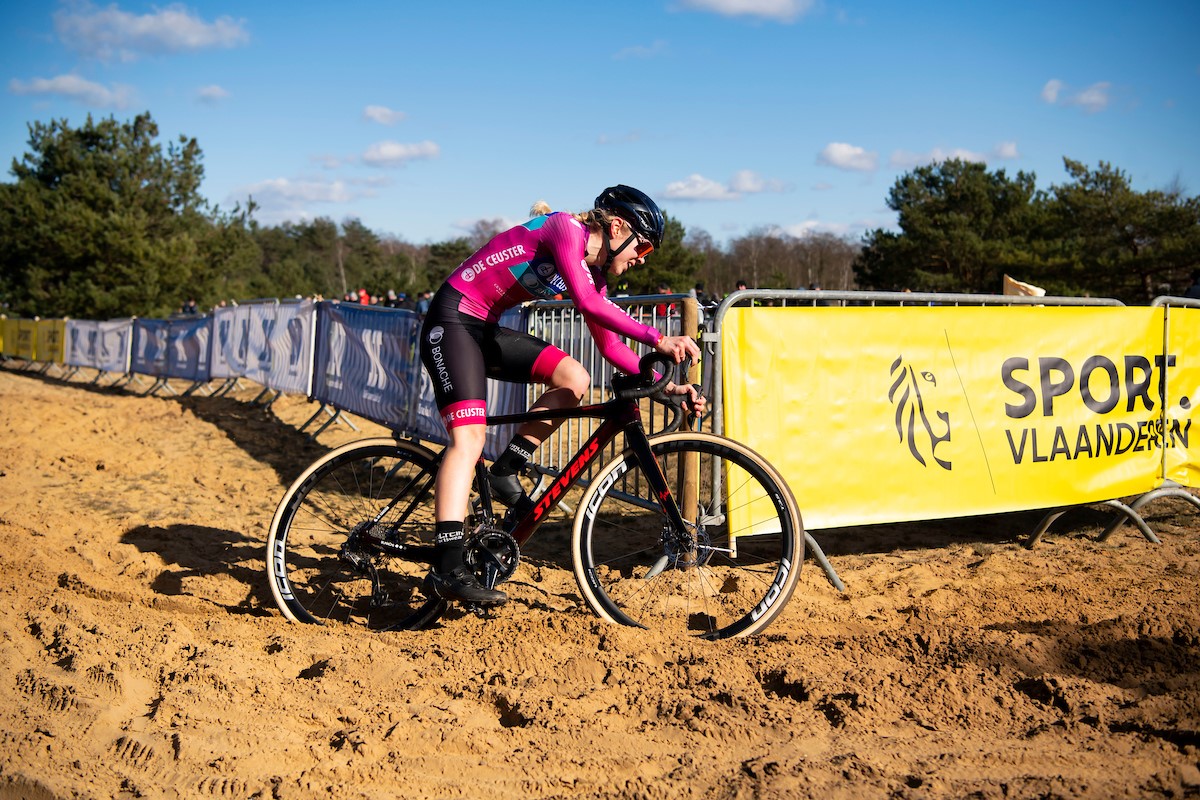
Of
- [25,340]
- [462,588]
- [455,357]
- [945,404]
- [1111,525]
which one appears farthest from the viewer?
[25,340]

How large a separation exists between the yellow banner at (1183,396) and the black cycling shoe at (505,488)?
16.6 feet

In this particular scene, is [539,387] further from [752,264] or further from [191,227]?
[752,264]

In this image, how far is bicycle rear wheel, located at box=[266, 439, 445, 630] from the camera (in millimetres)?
4230

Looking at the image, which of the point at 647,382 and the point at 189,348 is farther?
the point at 189,348

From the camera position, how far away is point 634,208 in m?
3.96

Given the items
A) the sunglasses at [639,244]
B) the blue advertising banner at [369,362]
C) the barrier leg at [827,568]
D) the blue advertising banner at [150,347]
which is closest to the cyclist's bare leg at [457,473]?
the sunglasses at [639,244]

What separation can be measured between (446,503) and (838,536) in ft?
11.3

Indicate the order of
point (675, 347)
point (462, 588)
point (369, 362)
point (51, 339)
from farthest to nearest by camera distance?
point (51, 339) < point (369, 362) < point (462, 588) < point (675, 347)

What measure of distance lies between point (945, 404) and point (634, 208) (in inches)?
109

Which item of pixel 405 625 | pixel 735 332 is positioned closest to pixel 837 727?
pixel 405 625

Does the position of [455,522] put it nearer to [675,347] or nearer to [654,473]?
[654,473]

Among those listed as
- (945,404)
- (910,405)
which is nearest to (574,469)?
(910,405)

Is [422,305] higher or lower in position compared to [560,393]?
higher

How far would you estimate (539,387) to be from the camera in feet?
22.7
